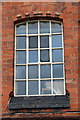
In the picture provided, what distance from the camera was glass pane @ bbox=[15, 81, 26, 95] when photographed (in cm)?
746

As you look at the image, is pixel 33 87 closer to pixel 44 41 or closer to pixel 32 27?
pixel 44 41

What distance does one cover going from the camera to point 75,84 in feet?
23.8

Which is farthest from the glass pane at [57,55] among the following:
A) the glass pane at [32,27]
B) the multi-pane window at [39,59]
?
the glass pane at [32,27]

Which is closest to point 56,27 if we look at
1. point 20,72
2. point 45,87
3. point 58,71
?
point 58,71

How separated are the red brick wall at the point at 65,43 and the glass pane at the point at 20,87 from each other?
0.21m

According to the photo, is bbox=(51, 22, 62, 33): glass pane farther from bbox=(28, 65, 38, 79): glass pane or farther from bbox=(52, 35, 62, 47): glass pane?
bbox=(28, 65, 38, 79): glass pane

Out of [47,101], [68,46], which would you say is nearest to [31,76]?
[47,101]

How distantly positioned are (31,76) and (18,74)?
37 centimetres

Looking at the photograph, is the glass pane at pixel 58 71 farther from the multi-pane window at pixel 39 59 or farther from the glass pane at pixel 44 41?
the glass pane at pixel 44 41

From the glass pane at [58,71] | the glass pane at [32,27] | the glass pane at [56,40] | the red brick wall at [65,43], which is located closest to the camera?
the red brick wall at [65,43]

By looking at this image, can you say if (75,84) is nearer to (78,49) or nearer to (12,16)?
(78,49)

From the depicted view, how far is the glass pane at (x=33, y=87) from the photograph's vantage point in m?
7.43

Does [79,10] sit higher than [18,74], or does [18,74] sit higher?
[79,10]

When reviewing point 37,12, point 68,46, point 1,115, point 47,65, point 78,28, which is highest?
point 37,12
